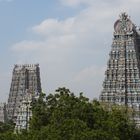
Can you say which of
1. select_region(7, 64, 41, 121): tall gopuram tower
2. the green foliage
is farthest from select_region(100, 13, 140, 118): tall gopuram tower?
the green foliage

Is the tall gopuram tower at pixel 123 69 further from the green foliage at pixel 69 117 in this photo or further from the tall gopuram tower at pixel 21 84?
the green foliage at pixel 69 117

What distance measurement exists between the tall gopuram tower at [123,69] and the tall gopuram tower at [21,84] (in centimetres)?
3256

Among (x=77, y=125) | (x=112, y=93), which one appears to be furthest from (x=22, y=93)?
(x=77, y=125)

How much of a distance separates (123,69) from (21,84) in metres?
36.6

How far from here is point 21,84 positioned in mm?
133625

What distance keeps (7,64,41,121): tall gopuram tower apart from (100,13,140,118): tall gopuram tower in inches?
1282

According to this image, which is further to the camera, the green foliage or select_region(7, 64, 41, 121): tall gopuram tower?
select_region(7, 64, 41, 121): tall gopuram tower

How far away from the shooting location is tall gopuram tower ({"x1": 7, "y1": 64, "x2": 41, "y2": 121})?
133 m

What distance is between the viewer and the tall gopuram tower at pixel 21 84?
133250mm

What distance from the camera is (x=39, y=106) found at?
5125cm

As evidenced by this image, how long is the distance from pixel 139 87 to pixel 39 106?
5407cm

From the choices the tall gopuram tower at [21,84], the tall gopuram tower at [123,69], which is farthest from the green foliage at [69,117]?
the tall gopuram tower at [21,84]

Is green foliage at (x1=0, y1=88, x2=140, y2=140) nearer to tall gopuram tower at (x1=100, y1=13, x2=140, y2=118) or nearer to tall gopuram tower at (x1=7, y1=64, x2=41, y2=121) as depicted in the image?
tall gopuram tower at (x1=100, y1=13, x2=140, y2=118)

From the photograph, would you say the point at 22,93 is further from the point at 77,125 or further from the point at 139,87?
the point at 77,125
